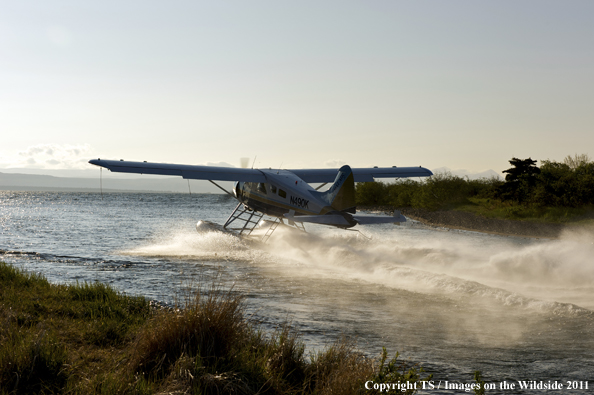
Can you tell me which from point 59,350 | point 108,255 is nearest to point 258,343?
point 59,350

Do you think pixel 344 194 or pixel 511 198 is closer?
pixel 344 194

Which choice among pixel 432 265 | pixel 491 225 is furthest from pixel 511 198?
pixel 432 265

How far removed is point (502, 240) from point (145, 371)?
72.3ft

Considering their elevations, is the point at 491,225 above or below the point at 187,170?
below

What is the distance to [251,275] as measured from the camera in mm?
12430

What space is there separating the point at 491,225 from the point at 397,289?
21.0 metres

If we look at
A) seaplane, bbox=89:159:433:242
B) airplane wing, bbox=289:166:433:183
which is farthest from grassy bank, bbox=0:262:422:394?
airplane wing, bbox=289:166:433:183

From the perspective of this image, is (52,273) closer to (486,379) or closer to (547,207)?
Result: (486,379)

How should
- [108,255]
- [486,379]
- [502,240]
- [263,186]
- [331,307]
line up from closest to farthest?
[486,379], [331,307], [108,255], [263,186], [502,240]

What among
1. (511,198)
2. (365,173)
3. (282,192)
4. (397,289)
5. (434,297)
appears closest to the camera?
(434,297)

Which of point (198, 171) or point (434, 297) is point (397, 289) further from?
point (198, 171)

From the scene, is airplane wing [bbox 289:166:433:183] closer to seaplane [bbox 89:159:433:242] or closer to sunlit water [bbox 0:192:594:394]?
seaplane [bbox 89:159:433:242]

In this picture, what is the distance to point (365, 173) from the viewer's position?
68.9 feet

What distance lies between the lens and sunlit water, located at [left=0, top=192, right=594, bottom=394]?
6.29m
